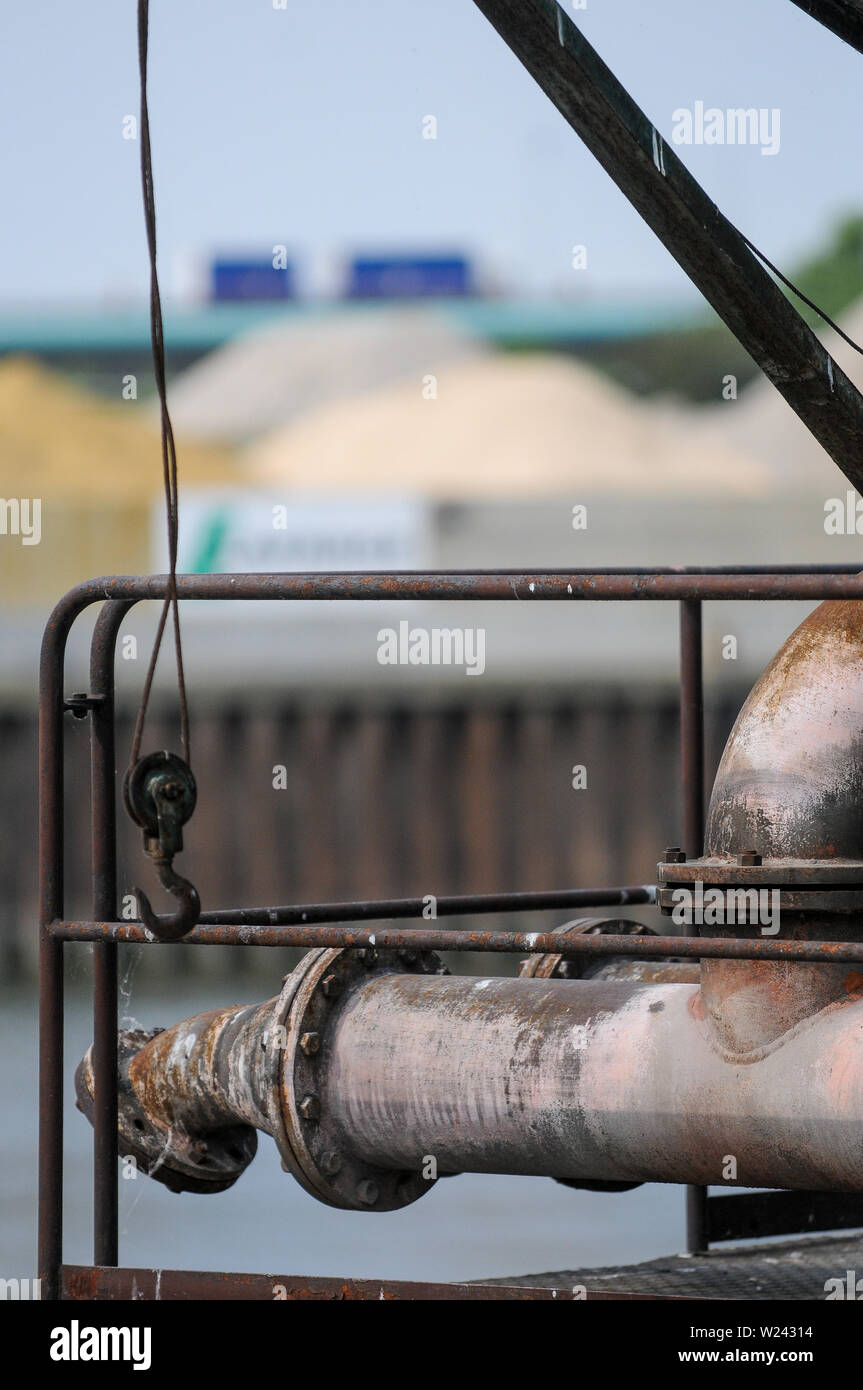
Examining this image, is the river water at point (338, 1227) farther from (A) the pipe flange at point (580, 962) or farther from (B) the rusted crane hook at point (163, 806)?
(B) the rusted crane hook at point (163, 806)

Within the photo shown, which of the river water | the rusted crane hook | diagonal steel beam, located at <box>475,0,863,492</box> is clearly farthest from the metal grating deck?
the river water

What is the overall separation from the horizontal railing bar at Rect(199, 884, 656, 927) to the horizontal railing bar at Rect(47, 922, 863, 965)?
133mm

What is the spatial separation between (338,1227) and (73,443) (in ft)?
119

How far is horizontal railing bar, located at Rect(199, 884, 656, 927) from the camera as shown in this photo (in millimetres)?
4356

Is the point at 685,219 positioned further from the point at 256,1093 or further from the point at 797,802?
the point at 256,1093

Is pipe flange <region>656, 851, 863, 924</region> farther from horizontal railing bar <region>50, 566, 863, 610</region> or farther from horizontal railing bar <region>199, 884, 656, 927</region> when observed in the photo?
horizontal railing bar <region>199, 884, 656, 927</region>

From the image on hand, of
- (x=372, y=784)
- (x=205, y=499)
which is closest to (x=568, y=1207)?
(x=372, y=784)

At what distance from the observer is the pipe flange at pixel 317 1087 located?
4.22m

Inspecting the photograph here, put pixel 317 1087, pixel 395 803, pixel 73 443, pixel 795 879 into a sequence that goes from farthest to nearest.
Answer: pixel 73 443 → pixel 395 803 → pixel 317 1087 → pixel 795 879

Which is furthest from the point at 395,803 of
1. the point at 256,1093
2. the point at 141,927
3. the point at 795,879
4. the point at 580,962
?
the point at 795,879

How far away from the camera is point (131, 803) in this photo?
347 cm

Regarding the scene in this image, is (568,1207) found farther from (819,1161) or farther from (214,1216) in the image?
(819,1161)

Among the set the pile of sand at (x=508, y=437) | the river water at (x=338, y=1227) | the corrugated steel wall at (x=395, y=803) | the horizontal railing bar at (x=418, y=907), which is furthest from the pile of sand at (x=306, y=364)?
the horizontal railing bar at (x=418, y=907)

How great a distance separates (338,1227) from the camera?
38.4 feet
